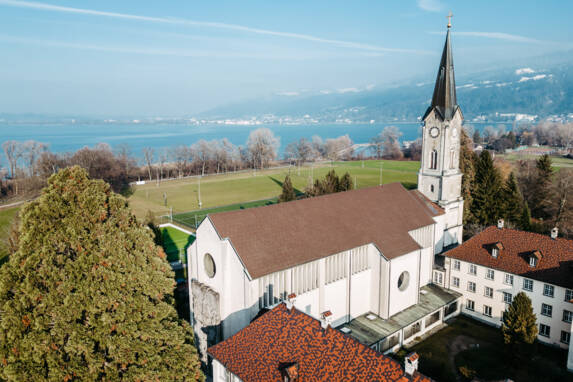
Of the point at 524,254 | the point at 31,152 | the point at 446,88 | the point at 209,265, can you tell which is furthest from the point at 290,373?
the point at 31,152

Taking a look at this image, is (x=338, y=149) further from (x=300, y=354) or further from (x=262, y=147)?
Answer: (x=300, y=354)

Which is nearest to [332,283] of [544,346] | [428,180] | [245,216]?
[245,216]

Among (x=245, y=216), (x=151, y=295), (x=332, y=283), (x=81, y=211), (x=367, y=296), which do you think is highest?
(x=81, y=211)

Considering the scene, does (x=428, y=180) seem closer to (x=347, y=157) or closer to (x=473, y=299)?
(x=473, y=299)

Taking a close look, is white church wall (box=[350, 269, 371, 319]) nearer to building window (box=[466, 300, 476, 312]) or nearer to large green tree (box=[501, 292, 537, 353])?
large green tree (box=[501, 292, 537, 353])

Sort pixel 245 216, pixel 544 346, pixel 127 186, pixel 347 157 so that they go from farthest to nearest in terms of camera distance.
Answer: pixel 347 157
pixel 127 186
pixel 544 346
pixel 245 216

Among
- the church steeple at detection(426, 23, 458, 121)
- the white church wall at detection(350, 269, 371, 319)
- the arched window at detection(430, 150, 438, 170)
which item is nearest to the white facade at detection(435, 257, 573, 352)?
the white church wall at detection(350, 269, 371, 319)

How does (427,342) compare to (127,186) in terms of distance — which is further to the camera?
(127,186)
